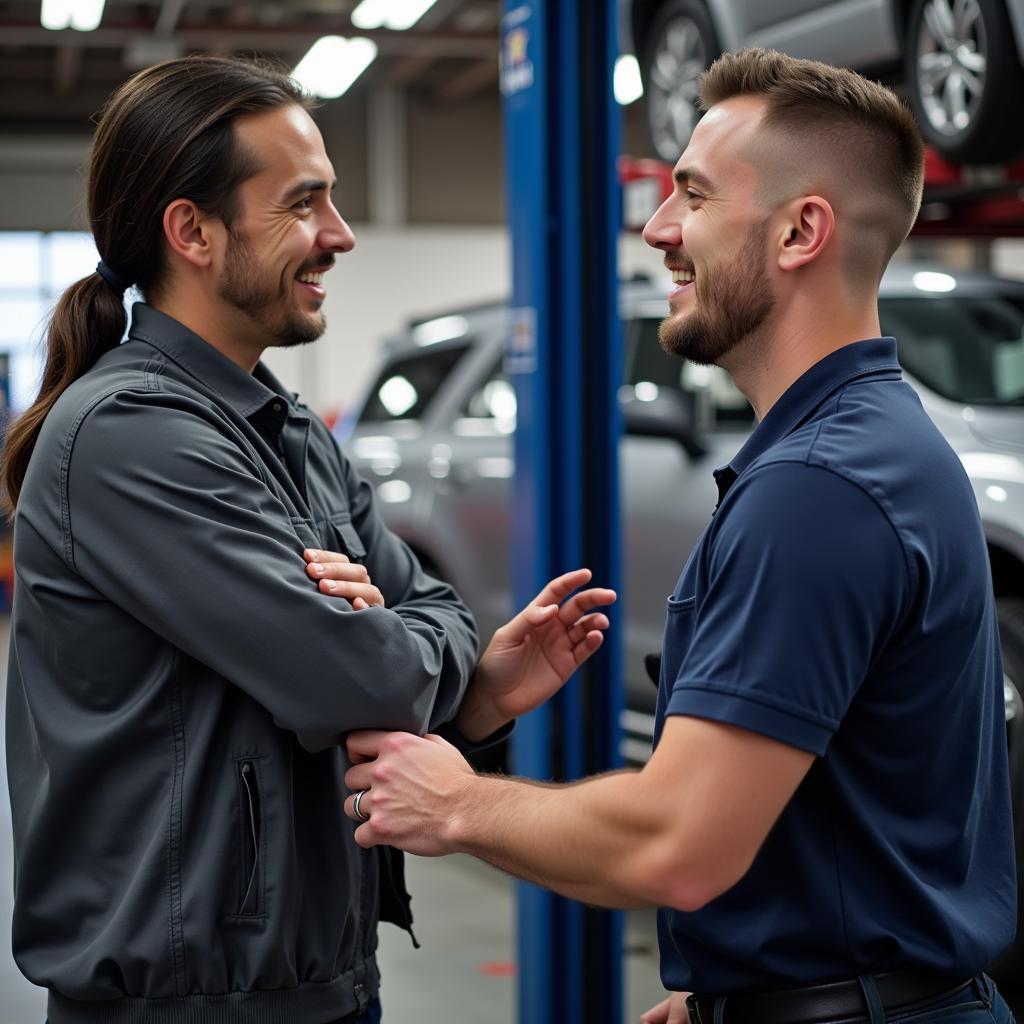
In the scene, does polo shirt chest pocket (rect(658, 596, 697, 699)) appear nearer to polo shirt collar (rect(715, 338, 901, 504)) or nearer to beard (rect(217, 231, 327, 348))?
polo shirt collar (rect(715, 338, 901, 504))

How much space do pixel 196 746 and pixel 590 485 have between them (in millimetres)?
1803

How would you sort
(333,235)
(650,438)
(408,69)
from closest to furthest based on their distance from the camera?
(333,235)
(650,438)
(408,69)

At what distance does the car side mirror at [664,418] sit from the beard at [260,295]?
259cm

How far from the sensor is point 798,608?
1.35 metres

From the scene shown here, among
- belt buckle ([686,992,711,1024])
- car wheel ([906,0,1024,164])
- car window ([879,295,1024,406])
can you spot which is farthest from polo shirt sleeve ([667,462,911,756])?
car window ([879,295,1024,406])

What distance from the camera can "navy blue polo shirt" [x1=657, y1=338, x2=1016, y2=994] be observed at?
136cm

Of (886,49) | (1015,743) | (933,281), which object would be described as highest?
(886,49)

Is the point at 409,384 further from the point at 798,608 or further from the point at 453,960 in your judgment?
the point at 798,608

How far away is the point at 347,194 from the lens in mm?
16938

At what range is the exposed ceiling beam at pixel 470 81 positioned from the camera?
51.0ft

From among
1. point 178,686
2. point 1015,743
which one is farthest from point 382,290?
point 178,686

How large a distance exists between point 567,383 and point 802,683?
6.63 ft

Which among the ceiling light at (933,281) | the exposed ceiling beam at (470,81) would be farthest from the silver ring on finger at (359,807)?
the exposed ceiling beam at (470,81)

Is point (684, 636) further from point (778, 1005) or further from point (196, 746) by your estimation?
A: point (196, 746)
